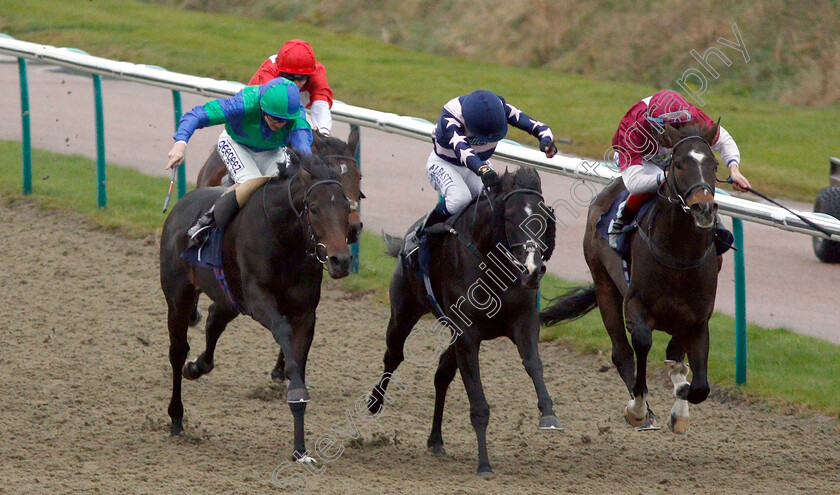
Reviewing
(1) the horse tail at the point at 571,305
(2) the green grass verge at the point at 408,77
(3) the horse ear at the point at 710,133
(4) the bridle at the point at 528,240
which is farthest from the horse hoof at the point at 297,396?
(2) the green grass verge at the point at 408,77

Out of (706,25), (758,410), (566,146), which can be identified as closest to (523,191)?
(758,410)

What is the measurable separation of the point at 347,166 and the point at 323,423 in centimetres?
167

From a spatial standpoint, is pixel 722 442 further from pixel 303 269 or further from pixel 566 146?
pixel 566 146

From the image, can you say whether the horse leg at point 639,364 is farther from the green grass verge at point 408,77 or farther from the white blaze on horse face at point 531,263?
the green grass verge at point 408,77

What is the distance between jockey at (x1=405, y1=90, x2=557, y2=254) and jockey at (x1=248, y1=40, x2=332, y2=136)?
148 centimetres

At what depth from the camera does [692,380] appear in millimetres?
5887

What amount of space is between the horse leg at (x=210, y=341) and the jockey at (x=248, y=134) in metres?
0.73

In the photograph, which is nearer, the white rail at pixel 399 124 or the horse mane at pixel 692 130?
the horse mane at pixel 692 130

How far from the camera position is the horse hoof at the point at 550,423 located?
5.43m

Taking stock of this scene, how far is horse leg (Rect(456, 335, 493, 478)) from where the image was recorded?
5.73 metres

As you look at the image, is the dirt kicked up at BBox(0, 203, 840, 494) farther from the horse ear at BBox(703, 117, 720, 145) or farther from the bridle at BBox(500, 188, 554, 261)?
the horse ear at BBox(703, 117, 720, 145)

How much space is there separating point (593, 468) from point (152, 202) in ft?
22.3

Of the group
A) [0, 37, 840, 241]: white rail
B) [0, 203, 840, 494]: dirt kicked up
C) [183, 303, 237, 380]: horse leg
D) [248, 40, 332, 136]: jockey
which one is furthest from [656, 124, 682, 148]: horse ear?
[183, 303, 237, 380]: horse leg

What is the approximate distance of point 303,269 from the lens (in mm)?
6027
